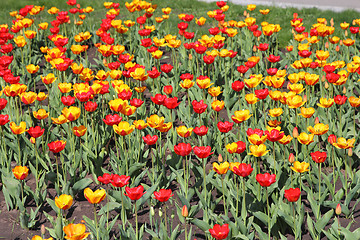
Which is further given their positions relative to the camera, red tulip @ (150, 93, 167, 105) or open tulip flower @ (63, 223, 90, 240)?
red tulip @ (150, 93, 167, 105)

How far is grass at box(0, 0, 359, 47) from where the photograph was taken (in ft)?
26.4

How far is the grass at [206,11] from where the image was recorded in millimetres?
8039

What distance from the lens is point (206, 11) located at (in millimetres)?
9266

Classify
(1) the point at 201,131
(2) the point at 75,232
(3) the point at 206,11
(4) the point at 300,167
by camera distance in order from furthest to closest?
(3) the point at 206,11 < (1) the point at 201,131 < (4) the point at 300,167 < (2) the point at 75,232

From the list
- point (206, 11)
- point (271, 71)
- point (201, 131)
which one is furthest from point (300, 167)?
point (206, 11)

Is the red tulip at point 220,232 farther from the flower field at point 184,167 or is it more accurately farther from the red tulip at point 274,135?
the red tulip at point 274,135

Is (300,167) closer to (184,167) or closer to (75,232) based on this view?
(184,167)

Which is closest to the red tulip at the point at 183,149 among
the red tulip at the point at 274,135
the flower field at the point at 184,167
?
the flower field at the point at 184,167

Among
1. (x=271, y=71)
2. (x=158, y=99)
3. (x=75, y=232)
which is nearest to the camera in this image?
(x=75, y=232)

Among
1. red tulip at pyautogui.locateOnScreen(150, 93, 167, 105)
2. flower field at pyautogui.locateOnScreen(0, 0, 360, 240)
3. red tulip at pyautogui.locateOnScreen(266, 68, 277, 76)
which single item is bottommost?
flower field at pyautogui.locateOnScreen(0, 0, 360, 240)

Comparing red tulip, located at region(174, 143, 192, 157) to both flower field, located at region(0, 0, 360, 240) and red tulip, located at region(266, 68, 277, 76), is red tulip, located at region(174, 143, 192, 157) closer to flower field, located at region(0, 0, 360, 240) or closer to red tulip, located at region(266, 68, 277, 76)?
flower field, located at region(0, 0, 360, 240)

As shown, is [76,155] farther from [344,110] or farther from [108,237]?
[344,110]

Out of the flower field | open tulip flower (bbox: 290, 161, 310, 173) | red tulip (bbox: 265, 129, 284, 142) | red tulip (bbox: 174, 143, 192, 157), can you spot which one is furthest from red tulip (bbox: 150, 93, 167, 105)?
open tulip flower (bbox: 290, 161, 310, 173)

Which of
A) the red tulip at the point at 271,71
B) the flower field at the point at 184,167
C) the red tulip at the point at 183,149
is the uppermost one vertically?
the red tulip at the point at 271,71
